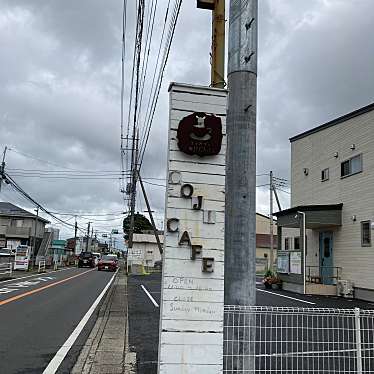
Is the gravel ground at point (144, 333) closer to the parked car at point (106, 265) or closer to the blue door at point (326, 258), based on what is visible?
the blue door at point (326, 258)

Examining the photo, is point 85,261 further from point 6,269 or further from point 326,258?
point 326,258

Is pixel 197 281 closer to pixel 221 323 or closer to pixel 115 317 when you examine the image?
pixel 221 323

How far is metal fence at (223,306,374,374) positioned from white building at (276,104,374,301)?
1304 cm

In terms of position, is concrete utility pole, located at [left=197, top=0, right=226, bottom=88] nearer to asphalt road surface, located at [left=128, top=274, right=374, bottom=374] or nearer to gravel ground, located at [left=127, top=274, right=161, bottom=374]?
asphalt road surface, located at [left=128, top=274, right=374, bottom=374]

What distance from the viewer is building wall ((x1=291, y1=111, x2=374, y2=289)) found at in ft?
64.2

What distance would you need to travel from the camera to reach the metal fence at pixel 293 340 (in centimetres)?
484

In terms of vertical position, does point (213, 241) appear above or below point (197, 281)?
above

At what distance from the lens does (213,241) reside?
15.8ft

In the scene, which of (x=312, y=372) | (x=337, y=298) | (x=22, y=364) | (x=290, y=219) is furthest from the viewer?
(x=290, y=219)

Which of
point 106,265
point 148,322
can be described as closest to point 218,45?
point 148,322

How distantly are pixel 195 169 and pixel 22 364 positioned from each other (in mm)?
4735

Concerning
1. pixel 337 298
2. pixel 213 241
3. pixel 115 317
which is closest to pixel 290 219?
pixel 337 298

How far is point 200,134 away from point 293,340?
12.4ft

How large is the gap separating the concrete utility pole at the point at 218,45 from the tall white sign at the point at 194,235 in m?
0.78
